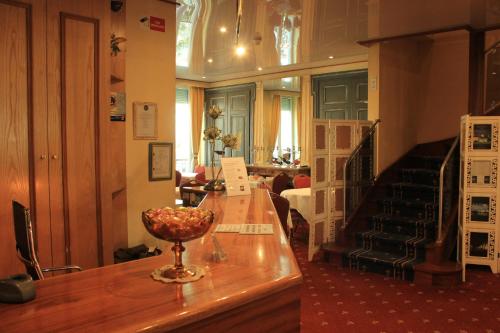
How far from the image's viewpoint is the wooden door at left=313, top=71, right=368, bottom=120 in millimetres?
8797

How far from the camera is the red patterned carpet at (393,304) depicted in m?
3.70

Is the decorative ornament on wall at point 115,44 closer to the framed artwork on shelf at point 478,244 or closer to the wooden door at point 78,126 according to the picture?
the wooden door at point 78,126

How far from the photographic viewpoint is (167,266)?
1.85 m

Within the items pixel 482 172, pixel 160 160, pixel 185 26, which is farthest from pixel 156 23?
pixel 482 172

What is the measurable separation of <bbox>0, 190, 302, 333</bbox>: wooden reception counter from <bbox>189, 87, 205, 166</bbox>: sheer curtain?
9.75 m

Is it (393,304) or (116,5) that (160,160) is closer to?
(116,5)

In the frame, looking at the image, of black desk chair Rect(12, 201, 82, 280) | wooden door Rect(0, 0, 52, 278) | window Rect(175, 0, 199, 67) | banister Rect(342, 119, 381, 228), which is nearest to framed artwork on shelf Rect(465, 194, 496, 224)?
banister Rect(342, 119, 381, 228)

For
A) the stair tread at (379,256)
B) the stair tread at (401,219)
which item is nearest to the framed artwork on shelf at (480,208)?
the stair tread at (401,219)

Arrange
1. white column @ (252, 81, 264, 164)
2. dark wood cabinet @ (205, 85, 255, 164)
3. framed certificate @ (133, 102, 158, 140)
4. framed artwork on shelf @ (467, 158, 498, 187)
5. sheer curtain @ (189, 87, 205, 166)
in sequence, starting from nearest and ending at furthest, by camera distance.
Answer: framed certificate @ (133, 102, 158, 140) < framed artwork on shelf @ (467, 158, 498, 187) < white column @ (252, 81, 264, 164) < dark wood cabinet @ (205, 85, 255, 164) < sheer curtain @ (189, 87, 205, 166)

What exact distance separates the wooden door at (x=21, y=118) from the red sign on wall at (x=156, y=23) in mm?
1625

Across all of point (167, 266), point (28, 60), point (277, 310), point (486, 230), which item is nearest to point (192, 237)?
point (167, 266)

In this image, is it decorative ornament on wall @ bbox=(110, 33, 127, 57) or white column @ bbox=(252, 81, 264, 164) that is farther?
white column @ bbox=(252, 81, 264, 164)

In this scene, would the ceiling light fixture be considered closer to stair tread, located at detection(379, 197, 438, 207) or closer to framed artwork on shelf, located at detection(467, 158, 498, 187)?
stair tread, located at detection(379, 197, 438, 207)

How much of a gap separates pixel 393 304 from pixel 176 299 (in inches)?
128
